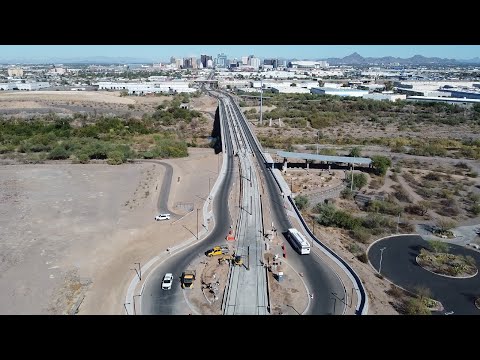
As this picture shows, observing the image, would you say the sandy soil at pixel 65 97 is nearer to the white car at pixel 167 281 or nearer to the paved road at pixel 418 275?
the paved road at pixel 418 275

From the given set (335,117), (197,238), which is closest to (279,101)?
(335,117)

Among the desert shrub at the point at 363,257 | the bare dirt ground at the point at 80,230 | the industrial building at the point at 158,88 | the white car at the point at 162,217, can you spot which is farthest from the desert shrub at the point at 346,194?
the industrial building at the point at 158,88

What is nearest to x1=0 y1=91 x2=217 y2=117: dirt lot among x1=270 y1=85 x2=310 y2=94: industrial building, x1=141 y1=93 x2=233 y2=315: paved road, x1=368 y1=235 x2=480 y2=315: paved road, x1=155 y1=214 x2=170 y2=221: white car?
x1=270 y1=85 x2=310 y2=94: industrial building

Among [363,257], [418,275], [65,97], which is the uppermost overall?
[65,97]

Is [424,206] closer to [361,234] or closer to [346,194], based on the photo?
[346,194]

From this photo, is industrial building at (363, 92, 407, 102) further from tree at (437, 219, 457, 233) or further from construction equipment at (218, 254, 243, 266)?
construction equipment at (218, 254, 243, 266)

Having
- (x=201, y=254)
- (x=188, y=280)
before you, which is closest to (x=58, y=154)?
(x=201, y=254)
